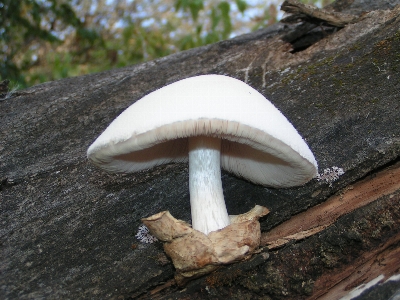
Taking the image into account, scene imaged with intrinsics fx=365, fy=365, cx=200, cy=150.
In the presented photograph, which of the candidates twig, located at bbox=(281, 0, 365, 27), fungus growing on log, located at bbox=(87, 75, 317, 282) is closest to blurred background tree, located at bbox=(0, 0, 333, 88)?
twig, located at bbox=(281, 0, 365, 27)

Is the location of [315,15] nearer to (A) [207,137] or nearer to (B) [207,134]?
(A) [207,137]

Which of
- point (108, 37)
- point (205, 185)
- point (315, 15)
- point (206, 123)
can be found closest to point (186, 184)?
point (205, 185)

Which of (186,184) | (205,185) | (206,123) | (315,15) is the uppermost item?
(315,15)

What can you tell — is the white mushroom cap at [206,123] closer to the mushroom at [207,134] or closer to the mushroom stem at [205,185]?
the mushroom at [207,134]

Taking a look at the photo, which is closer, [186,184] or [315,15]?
[186,184]

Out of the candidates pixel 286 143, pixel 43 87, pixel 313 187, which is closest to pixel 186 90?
pixel 286 143

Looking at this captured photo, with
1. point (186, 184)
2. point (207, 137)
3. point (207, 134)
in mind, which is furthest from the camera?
point (186, 184)

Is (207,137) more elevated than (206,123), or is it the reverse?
(206,123)
